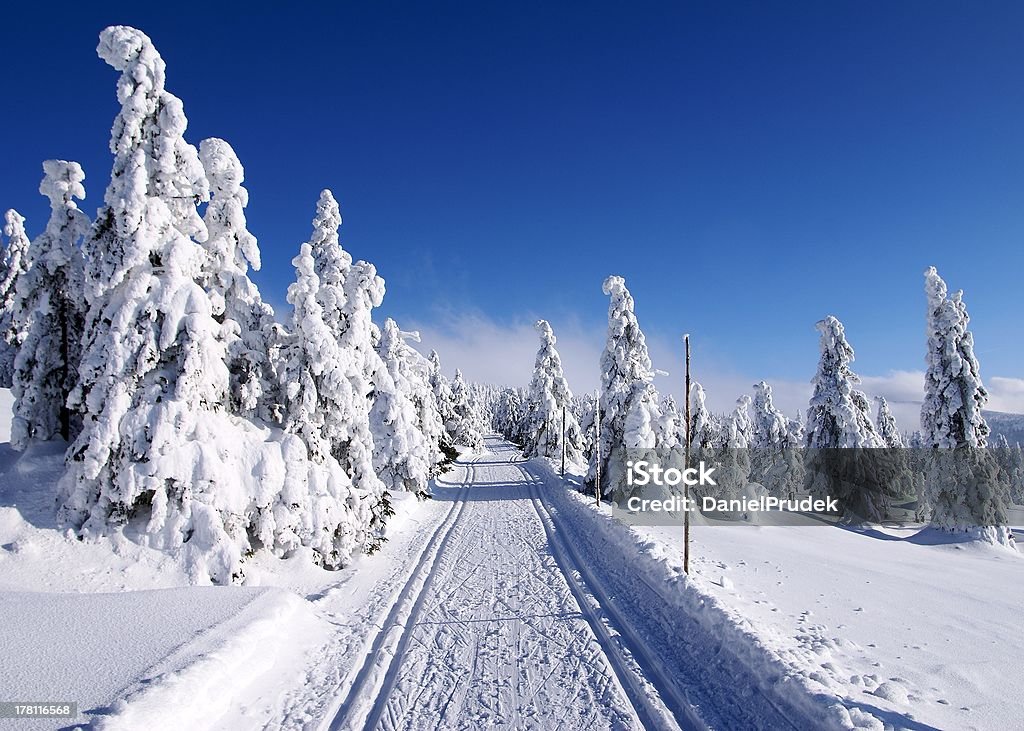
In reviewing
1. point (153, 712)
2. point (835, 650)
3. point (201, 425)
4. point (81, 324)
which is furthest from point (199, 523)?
point (835, 650)

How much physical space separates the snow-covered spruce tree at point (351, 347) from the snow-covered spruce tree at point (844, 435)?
26.6 meters

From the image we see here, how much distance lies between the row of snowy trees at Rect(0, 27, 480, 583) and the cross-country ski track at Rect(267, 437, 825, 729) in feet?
8.69

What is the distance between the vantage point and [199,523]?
1037cm

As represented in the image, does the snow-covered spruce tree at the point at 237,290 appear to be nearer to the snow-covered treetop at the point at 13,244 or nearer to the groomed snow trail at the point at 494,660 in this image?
the groomed snow trail at the point at 494,660

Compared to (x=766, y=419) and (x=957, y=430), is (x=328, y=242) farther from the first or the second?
(x=766, y=419)

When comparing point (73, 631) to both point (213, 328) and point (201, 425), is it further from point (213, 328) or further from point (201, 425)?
point (213, 328)

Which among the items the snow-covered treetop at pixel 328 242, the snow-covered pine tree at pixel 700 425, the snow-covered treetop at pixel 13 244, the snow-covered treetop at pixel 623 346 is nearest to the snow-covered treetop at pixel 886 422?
the snow-covered pine tree at pixel 700 425

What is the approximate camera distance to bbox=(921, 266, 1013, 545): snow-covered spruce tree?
26344 mm

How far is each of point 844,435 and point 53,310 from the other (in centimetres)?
3729

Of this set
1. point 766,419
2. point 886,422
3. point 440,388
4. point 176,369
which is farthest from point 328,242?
point 886,422

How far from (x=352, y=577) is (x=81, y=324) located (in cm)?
1005

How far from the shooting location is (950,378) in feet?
90.1

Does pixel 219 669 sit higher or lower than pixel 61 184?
lower

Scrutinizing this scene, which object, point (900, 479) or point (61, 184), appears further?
point (900, 479)
